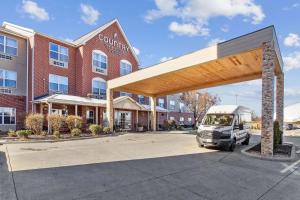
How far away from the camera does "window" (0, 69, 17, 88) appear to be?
21.3 metres

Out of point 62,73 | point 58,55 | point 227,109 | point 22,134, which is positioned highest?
point 58,55

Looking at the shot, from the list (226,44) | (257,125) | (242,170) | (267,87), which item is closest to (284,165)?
(242,170)

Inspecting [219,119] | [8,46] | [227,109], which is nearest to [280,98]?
[227,109]

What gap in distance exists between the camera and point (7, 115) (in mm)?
21219

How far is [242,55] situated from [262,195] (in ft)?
30.9

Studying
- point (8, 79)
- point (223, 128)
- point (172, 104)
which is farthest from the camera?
point (172, 104)

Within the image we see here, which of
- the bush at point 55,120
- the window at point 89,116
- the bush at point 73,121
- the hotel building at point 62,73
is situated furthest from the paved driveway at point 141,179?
the window at point 89,116

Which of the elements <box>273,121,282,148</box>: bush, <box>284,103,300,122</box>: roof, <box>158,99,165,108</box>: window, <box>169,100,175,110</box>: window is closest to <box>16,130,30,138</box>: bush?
<box>273,121,282,148</box>: bush

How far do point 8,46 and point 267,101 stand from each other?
22175 mm

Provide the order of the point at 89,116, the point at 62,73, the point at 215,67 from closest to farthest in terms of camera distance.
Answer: the point at 215,67, the point at 62,73, the point at 89,116

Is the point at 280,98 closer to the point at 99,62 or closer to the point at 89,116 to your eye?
the point at 89,116

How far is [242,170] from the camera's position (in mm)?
8094

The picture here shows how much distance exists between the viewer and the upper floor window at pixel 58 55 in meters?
24.2

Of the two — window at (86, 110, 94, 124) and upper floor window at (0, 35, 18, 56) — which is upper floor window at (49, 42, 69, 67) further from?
window at (86, 110, 94, 124)
